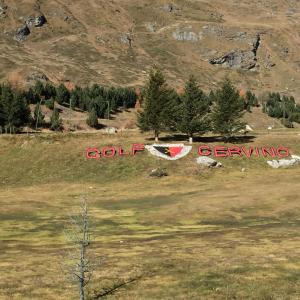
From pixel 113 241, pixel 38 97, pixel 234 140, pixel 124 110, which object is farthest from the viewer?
pixel 124 110

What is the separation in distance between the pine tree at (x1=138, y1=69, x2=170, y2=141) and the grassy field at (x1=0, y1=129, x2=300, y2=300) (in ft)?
Result: 21.4

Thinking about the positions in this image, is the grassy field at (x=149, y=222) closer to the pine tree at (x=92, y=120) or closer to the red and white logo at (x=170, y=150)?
the red and white logo at (x=170, y=150)

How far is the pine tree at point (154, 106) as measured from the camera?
98.1m

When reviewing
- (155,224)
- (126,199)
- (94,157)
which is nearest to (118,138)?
(94,157)

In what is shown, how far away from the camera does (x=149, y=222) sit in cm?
5625

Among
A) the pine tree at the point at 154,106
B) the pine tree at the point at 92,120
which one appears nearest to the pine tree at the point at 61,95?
the pine tree at the point at 92,120

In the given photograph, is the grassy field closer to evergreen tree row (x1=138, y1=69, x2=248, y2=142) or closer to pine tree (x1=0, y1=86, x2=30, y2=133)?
evergreen tree row (x1=138, y1=69, x2=248, y2=142)

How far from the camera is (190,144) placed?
97.5 meters

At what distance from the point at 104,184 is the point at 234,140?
34.5 metres

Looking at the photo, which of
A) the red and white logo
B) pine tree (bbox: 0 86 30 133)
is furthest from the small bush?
the red and white logo

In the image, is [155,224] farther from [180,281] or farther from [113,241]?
[180,281]

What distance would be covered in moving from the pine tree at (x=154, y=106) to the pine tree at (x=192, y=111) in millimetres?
4254

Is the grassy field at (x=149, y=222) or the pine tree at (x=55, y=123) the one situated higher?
the grassy field at (x=149, y=222)

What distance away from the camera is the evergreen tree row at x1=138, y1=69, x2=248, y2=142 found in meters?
97.8
